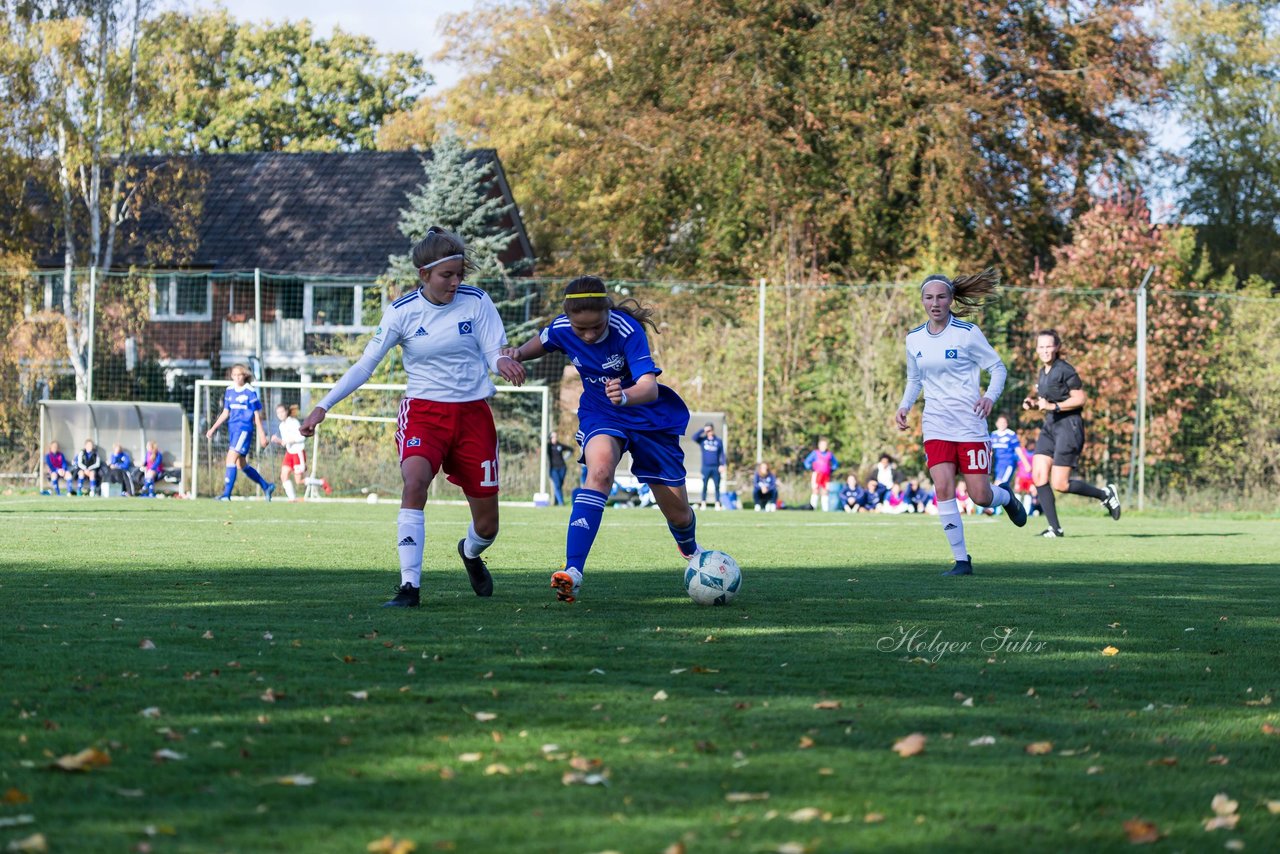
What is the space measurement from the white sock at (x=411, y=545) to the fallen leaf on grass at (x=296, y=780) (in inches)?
163

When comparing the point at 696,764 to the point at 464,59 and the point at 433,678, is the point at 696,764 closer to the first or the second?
the point at 433,678

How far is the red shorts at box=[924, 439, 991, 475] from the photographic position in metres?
11.9

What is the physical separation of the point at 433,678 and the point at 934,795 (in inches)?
85.9

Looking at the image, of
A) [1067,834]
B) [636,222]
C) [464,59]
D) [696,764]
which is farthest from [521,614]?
[464,59]

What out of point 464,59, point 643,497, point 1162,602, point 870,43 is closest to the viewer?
point 1162,602

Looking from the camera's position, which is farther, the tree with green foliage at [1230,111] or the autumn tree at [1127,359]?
the tree with green foliage at [1230,111]

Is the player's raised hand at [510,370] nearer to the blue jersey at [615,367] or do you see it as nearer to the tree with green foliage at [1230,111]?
the blue jersey at [615,367]

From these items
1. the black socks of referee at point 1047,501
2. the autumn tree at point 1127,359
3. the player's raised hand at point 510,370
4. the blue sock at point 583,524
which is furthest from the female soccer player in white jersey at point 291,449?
the player's raised hand at point 510,370

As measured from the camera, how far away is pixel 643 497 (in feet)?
89.5

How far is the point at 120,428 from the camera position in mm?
28672

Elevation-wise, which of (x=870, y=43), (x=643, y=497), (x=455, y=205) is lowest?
(x=643, y=497)

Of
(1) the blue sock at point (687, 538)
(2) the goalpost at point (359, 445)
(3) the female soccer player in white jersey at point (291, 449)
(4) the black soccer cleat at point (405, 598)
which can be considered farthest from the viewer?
(2) the goalpost at point (359, 445)

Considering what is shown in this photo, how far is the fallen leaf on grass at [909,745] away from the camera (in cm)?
442

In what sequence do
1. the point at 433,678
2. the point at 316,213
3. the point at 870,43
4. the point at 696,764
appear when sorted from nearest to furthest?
1. the point at 696,764
2. the point at 433,678
3. the point at 870,43
4. the point at 316,213
